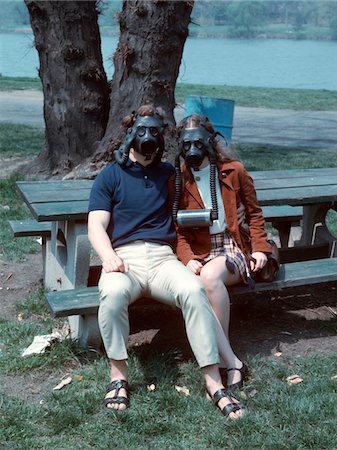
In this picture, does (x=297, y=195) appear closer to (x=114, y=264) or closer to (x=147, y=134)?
(x=147, y=134)

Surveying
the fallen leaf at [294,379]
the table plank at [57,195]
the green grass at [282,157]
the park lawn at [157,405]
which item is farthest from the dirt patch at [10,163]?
the fallen leaf at [294,379]

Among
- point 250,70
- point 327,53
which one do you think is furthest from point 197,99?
point 327,53

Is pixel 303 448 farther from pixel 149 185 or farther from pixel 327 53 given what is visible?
pixel 327 53

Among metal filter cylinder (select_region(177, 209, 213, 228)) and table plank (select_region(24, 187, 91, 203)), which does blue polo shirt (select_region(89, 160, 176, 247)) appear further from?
table plank (select_region(24, 187, 91, 203))

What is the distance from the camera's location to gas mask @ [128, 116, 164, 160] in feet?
12.9

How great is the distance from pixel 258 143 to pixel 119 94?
15.9 ft

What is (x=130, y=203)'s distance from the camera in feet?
13.1

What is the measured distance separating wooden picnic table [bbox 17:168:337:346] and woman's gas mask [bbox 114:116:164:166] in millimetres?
460

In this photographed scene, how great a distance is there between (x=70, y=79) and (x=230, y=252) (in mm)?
4433

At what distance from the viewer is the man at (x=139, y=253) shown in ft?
12.0

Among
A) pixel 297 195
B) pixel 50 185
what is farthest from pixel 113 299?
pixel 297 195

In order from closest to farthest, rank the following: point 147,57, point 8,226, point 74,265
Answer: point 74,265
point 8,226
point 147,57

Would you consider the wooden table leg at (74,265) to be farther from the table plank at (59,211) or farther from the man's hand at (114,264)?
the man's hand at (114,264)

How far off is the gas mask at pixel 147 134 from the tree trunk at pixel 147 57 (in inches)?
145
